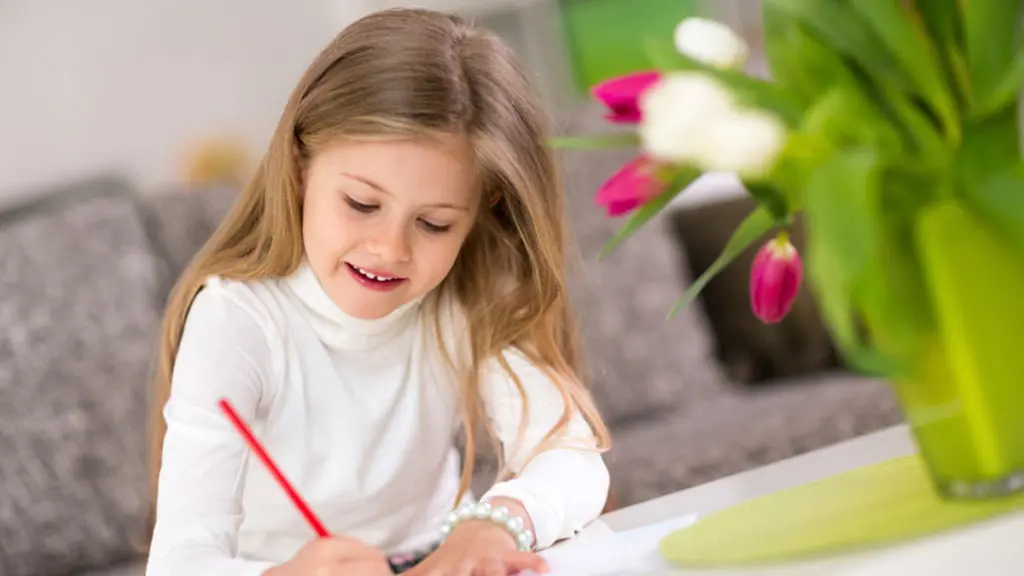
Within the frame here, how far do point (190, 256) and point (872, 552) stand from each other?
4.84ft

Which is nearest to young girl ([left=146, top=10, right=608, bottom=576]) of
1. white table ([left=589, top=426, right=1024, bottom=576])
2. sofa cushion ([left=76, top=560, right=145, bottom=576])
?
white table ([left=589, top=426, right=1024, bottom=576])

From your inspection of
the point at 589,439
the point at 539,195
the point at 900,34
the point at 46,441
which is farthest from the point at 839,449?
the point at 46,441

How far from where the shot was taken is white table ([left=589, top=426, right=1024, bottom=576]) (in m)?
0.63

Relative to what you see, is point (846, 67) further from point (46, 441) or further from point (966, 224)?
point (46, 441)

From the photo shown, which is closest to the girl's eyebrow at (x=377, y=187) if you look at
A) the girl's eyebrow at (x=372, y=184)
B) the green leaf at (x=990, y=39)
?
the girl's eyebrow at (x=372, y=184)

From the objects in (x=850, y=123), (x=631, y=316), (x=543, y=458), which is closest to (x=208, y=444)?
(x=543, y=458)

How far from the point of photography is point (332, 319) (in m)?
1.17

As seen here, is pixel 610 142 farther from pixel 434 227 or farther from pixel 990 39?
pixel 434 227

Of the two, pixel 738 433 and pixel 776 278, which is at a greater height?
pixel 776 278

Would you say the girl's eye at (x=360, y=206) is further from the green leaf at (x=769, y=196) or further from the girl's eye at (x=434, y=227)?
the green leaf at (x=769, y=196)

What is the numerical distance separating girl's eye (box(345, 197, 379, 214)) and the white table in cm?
30

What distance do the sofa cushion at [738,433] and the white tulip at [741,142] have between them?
1.17m

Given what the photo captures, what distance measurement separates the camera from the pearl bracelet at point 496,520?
0.93 metres

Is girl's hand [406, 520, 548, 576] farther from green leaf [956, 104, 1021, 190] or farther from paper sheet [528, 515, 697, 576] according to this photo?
green leaf [956, 104, 1021, 190]
